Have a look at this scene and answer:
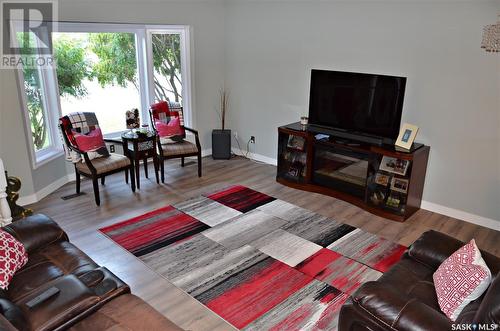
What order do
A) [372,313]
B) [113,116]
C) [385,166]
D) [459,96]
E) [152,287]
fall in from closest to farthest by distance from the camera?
[372,313]
[152,287]
[459,96]
[385,166]
[113,116]

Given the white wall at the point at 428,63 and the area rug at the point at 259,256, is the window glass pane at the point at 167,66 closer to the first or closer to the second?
the white wall at the point at 428,63

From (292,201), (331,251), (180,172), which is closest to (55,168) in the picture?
(180,172)

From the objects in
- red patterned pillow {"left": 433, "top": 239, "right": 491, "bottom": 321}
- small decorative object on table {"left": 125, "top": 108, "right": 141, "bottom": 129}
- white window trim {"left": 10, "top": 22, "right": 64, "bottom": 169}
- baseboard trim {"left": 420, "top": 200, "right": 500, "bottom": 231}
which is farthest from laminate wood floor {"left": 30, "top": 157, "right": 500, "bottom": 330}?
red patterned pillow {"left": 433, "top": 239, "right": 491, "bottom": 321}

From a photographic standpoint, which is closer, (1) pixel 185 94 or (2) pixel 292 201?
(2) pixel 292 201

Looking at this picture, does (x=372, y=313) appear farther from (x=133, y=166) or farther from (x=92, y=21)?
(x=92, y=21)

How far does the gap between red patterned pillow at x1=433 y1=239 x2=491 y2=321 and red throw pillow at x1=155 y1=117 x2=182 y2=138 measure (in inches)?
153

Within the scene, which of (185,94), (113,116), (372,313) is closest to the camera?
(372,313)

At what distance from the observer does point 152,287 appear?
303 cm

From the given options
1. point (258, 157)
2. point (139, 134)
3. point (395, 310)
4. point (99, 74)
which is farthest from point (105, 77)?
point (395, 310)

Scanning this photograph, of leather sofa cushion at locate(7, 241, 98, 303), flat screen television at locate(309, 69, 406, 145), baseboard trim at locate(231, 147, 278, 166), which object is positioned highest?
flat screen television at locate(309, 69, 406, 145)

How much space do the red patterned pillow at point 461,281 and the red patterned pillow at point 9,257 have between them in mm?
2476

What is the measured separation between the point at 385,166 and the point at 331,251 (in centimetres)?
123

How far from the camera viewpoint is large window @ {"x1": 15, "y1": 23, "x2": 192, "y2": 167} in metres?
4.61

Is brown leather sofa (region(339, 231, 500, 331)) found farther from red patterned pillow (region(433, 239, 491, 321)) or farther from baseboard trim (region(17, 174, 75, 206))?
baseboard trim (region(17, 174, 75, 206))
